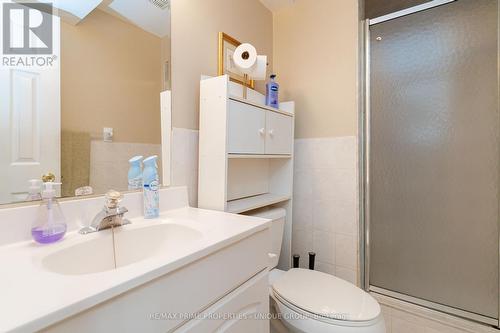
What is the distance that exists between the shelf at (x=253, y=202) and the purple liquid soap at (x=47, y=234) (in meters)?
0.62

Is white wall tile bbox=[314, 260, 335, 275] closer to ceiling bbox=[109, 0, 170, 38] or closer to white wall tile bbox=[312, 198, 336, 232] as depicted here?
white wall tile bbox=[312, 198, 336, 232]

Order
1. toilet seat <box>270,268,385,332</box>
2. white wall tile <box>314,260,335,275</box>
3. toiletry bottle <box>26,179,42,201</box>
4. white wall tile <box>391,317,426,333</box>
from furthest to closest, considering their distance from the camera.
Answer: white wall tile <box>314,260,335,275</box>, white wall tile <box>391,317,426,333</box>, toilet seat <box>270,268,385,332</box>, toiletry bottle <box>26,179,42,201</box>

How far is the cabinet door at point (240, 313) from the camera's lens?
62cm

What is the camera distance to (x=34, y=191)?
731 millimetres

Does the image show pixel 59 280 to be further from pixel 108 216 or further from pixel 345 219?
pixel 345 219

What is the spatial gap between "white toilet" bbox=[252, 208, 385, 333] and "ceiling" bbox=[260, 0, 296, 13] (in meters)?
1.73

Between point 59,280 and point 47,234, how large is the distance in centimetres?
28

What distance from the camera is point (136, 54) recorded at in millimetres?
1016

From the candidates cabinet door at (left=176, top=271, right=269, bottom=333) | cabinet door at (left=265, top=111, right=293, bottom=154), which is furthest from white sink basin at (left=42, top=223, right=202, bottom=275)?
cabinet door at (left=265, top=111, right=293, bottom=154)

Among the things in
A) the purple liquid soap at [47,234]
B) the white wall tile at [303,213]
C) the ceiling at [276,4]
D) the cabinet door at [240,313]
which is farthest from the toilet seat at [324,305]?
the ceiling at [276,4]

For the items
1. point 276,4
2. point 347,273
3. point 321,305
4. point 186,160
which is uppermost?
point 276,4

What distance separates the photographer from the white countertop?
355 mm

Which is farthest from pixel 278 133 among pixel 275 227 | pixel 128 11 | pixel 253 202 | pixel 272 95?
pixel 128 11

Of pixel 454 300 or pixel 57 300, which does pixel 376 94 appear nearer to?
pixel 454 300
